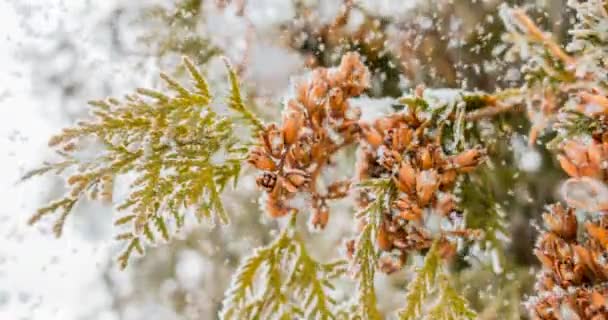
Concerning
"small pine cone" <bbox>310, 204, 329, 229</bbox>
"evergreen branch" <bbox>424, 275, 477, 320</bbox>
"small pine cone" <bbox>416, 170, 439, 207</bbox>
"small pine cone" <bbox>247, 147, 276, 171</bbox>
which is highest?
"small pine cone" <bbox>247, 147, 276, 171</bbox>

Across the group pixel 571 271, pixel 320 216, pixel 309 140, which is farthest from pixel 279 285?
Answer: pixel 571 271

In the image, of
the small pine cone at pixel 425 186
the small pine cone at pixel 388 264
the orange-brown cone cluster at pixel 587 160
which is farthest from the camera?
the small pine cone at pixel 388 264

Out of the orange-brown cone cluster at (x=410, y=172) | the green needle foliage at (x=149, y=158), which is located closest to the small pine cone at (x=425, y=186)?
the orange-brown cone cluster at (x=410, y=172)

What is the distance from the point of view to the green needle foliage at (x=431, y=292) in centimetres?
88

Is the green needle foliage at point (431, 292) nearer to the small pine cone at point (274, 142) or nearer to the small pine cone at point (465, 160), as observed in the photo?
the small pine cone at point (465, 160)

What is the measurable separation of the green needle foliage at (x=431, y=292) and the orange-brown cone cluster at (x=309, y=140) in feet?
0.51

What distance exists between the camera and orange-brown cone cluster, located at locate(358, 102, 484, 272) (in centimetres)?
82

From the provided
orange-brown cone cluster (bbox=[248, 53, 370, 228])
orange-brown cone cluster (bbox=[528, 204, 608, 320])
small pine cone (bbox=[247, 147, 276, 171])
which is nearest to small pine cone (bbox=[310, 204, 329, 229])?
orange-brown cone cluster (bbox=[248, 53, 370, 228])

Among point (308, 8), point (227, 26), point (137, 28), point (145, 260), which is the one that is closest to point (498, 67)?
point (308, 8)

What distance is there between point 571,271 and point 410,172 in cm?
22

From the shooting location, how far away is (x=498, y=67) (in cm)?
183

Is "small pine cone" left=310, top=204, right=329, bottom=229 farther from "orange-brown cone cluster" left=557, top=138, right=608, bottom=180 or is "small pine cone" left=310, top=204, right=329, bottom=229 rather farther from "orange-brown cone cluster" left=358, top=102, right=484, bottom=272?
"orange-brown cone cluster" left=557, top=138, right=608, bottom=180

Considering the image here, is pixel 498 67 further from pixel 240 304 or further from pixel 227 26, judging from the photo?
pixel 240 304

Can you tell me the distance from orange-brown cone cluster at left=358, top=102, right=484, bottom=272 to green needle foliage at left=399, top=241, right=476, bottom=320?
0.11ft
